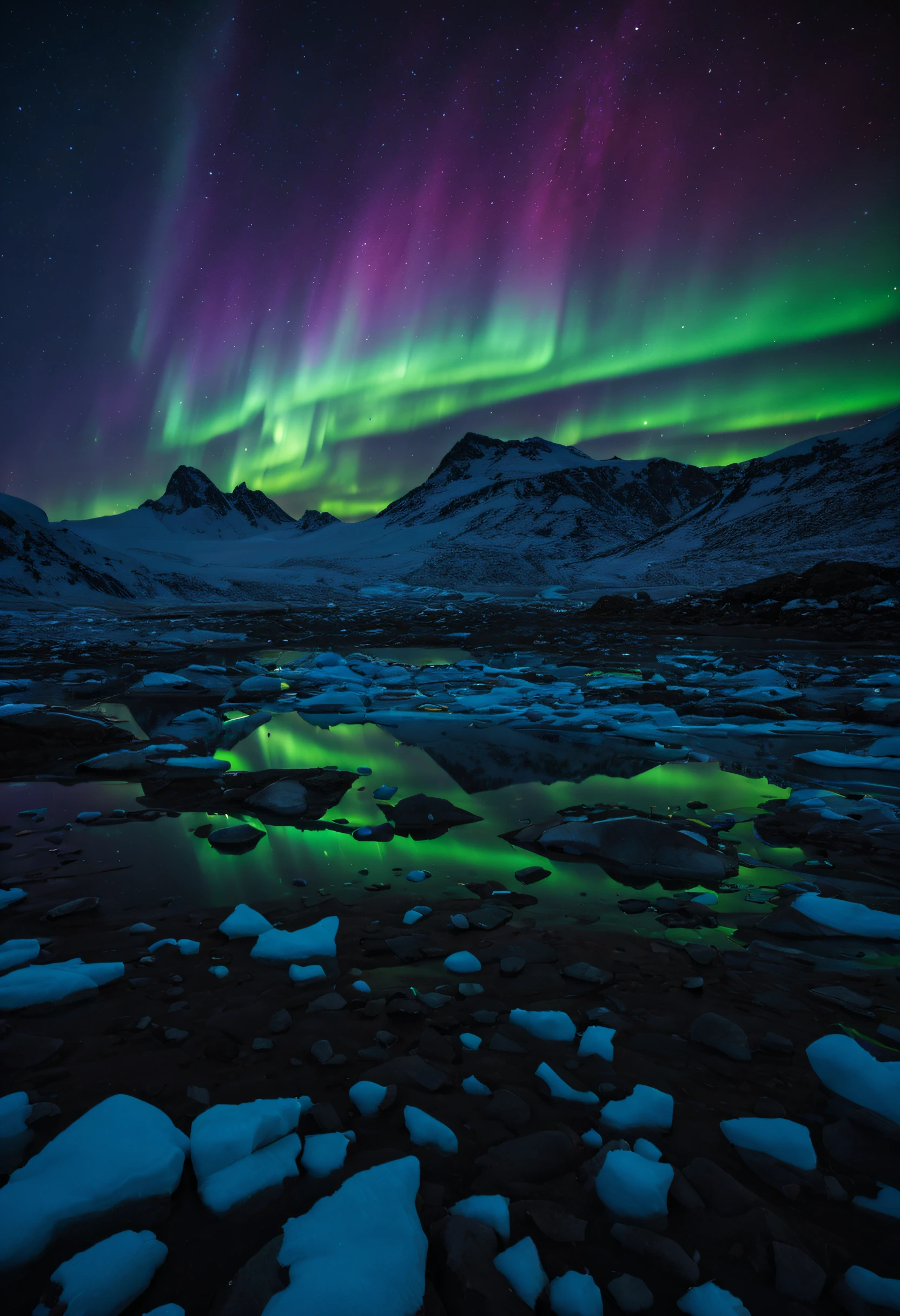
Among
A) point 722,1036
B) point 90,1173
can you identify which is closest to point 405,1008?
point 90,1173

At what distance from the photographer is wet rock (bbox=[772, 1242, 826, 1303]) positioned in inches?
54.1

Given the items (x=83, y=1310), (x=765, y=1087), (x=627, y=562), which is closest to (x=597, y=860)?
(x=765, y=1087)

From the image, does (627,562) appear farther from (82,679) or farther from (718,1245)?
(718,1245)

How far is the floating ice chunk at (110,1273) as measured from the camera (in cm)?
133

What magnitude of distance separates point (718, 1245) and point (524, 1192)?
50 centimetres

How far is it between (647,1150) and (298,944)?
1709 millimetres

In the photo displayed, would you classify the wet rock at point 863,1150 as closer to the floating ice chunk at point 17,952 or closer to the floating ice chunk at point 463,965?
the floating ice chunk at point 463,965

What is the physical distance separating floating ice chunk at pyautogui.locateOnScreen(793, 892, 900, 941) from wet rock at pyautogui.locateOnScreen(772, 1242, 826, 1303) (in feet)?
6.29

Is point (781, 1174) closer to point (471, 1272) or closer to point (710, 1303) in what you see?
point (710, 1303)

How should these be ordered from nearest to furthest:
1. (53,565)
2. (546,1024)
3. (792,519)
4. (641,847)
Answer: (546,1024)
(641,847)
(53,565)
(792,519)

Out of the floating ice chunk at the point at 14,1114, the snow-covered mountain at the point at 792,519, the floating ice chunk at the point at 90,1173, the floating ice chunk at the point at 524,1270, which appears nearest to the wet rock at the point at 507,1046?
the floating ice chunk at the point at 524,1270

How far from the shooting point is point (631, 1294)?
1.37 metres

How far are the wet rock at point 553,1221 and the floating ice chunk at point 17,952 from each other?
2449 millimetres

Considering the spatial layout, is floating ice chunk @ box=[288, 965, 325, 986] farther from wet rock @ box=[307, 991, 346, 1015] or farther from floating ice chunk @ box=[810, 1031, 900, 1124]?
floating ice chunk @ box=[810, 1031, 900, 1124]
